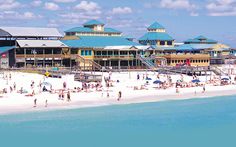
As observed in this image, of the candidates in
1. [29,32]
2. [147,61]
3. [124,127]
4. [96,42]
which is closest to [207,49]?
[147,61]

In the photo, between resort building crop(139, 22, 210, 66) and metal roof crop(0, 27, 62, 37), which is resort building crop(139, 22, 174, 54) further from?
metal roof crop(0, 27, 62, 37)

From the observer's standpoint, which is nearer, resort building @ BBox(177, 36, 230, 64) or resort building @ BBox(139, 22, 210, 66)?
resort building @ BBox(139, 22, 210, 66)

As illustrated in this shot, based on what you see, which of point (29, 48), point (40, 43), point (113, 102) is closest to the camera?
point (113, 102)

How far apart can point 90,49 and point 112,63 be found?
3994 millimetres

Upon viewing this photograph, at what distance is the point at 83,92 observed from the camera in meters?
49.1

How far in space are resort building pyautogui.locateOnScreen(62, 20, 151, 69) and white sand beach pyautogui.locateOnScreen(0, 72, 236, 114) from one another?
38.9ft

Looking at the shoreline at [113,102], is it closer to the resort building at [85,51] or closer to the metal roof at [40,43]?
the resort building at [85,51]

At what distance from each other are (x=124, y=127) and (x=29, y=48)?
36958 mm

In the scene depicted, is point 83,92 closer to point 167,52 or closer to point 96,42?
point 96,42

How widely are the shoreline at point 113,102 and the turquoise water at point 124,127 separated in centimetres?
102

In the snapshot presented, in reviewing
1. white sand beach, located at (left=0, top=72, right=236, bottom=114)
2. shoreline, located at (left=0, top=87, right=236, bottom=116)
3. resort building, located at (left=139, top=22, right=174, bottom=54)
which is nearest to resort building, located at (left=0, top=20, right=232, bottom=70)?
resort building, located at (left=139, top=22, right=174, bottom=54)

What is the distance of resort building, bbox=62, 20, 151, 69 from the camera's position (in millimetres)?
75062

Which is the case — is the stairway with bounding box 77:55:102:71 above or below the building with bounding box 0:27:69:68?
below

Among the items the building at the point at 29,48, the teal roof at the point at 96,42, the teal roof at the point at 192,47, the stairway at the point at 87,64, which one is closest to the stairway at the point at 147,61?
the teal roof at the point at 96,42
